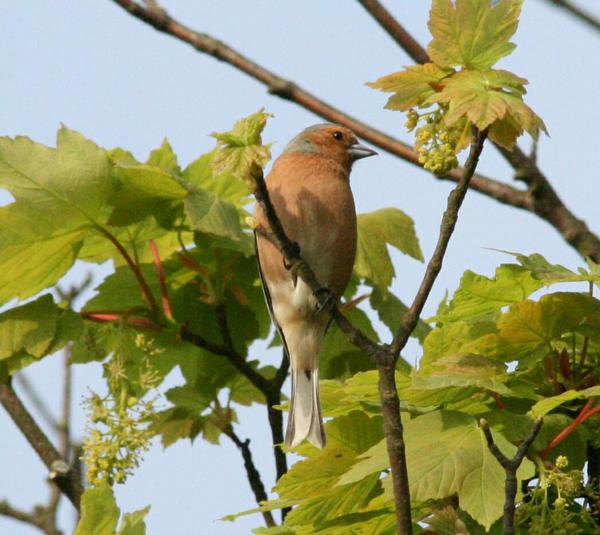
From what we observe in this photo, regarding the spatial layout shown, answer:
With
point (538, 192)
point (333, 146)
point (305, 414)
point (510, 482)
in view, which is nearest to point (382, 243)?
point (538, 192)

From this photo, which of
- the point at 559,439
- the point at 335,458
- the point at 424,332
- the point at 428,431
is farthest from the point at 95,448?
the point at 424,332

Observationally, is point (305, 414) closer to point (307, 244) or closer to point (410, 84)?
point (410, 84)

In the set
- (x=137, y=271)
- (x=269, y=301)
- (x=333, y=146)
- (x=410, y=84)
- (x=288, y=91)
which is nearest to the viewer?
(x=410, y=84)

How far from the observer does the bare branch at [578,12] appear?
2.32 meters

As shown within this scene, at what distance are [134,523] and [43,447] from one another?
1630 mm

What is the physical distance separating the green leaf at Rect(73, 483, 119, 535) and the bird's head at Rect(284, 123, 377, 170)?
3.25 metres

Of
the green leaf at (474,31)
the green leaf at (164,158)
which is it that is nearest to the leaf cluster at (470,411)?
the green leaf at (474,31)

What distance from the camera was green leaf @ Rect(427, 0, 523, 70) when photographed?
292cm

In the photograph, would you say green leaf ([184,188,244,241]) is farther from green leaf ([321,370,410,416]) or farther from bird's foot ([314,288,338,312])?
green leaf ([321,370,410,416])

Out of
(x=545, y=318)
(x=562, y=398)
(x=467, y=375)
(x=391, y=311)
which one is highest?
(x=391, y=311)

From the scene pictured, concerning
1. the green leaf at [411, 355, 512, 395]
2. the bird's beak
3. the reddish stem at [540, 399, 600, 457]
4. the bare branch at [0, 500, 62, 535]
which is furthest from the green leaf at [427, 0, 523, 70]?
the bird's beak

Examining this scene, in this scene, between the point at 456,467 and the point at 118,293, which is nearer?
the point at 456,467

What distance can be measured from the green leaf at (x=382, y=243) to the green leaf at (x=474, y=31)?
1856mm

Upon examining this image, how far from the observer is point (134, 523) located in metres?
3.15
